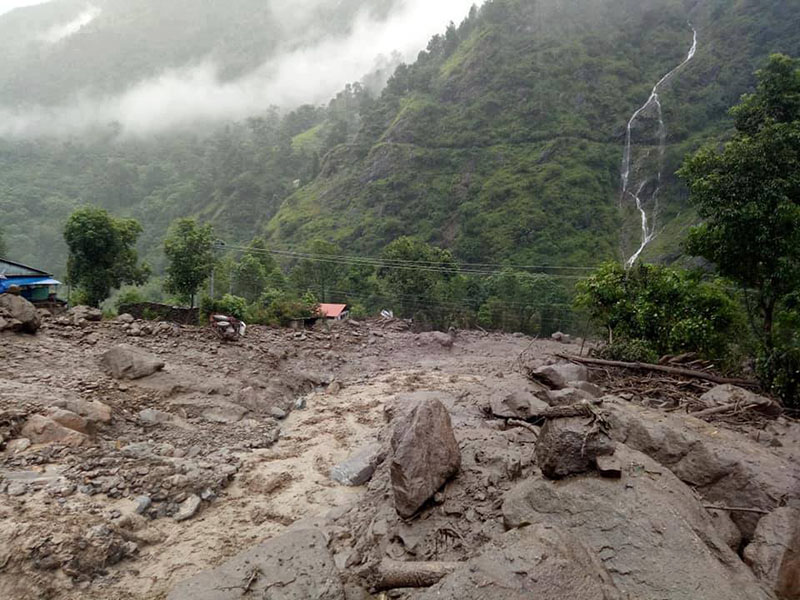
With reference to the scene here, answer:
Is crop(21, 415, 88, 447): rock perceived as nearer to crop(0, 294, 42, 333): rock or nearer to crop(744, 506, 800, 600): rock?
crop(0, 294, 42, 333): rock

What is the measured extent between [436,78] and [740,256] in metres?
91.3

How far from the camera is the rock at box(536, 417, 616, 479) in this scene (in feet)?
14.9

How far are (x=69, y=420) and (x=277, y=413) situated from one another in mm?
4542

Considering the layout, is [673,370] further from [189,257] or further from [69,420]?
[189,257]

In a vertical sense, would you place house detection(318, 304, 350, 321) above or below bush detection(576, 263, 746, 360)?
below

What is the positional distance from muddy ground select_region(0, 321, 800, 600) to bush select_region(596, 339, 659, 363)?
11.4ft

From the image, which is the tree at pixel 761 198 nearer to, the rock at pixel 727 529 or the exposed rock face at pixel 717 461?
the exposed rock face at pixel 717 461

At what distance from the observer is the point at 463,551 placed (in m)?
4.69

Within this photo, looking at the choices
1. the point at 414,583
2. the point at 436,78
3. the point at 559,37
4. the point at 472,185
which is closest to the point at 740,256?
the point at 414,583

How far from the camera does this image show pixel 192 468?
290 inches

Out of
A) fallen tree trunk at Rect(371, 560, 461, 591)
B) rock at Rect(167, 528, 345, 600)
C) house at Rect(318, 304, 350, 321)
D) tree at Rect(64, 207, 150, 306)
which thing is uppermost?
tree at Rect(64, 207, 150, 306)

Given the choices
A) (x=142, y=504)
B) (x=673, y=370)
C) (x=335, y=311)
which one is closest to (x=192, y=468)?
(x=142, y=504)

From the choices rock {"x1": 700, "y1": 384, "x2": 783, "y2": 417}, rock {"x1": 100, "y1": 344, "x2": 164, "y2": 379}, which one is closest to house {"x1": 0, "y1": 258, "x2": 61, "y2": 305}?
rock {"x1": 100, "y1": 344, "x2": 164, "y2": 379}

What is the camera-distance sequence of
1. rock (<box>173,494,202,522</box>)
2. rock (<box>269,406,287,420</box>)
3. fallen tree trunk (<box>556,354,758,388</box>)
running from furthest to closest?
rock (<box>269,406,287,420</box>)
fallen tree trunk (<box>556,354,758,388</box>)
rock (<box>173,494,202,522</box>)
